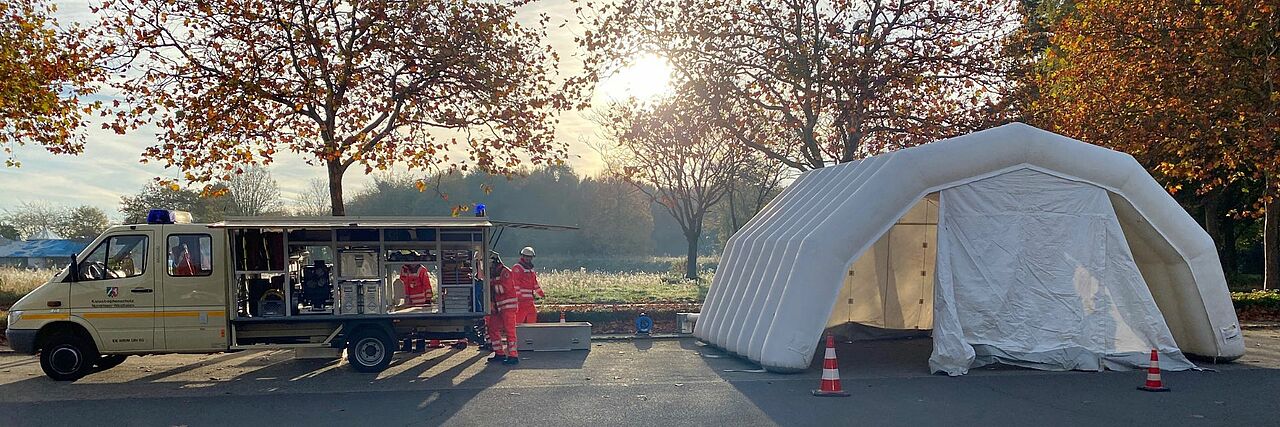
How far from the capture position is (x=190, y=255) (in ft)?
41.9

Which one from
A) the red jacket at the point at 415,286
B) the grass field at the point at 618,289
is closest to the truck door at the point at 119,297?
the red jacket at the point at 415,286

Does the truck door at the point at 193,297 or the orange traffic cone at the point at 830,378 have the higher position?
the truck door at the point at 193,297

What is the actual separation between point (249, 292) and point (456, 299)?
8.83 ft

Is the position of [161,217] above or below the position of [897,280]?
above

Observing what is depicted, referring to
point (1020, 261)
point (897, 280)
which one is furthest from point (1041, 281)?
point (897, 280)

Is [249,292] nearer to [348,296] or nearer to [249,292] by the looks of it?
[249,292]

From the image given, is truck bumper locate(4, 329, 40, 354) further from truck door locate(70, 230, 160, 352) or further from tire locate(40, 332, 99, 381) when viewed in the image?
truck door locate(70, 230, 160, 352)

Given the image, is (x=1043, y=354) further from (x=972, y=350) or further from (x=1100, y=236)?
(x=1100, y=236)

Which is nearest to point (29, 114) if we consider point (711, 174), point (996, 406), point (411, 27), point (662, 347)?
point (411, 27)

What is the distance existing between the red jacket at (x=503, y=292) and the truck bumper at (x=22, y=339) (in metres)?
5.76

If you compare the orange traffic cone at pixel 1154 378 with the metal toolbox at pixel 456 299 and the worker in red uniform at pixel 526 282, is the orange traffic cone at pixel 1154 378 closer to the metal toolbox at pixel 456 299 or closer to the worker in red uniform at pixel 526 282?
the worker in red uniform at pixel 526 282

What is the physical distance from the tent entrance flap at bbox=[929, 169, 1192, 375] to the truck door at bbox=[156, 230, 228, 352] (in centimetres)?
913

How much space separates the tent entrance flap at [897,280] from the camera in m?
16.4

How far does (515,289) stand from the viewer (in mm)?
14203
